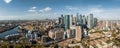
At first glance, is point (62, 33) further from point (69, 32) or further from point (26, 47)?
point (26, 47)

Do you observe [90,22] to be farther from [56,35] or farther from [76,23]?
[56,35]

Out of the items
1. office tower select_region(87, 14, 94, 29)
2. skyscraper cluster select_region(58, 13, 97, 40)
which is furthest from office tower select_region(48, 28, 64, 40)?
office tower select_region(87, 14, 94, 29)

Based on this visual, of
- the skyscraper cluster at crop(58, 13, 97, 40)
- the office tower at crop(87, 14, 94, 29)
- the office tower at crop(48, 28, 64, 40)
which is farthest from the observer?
the office tower at crop(87, 14, 94, 29)

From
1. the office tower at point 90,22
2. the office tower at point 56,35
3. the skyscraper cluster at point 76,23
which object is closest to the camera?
the office tower at point 56,35

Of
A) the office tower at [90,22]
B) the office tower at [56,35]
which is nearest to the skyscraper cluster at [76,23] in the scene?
the office tower at [90,22]

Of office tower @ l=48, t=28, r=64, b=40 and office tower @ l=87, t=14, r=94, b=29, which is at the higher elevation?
office tower @ l=87, t=14, r=94, b=29

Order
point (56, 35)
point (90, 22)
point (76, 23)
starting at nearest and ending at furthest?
1. point (56, 35)
2. point (90, 22)
3. point (76, 23)

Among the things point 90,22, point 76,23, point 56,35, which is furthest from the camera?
point 76,23

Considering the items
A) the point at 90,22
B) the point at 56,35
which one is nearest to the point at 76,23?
the point at 90,22

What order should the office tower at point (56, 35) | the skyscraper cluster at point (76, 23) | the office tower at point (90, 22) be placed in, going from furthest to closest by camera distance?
the office tower at point (90, 22), the skyscraper cluster at point (76, 23), the office tower at point (56, 35)

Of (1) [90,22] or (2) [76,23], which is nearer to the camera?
(1) [90,22]

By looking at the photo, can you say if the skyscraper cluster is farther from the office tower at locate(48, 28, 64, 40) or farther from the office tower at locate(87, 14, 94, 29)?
the office tower at locate(48, 28, 64, 40)

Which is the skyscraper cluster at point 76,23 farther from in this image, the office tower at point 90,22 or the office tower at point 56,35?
the office tower at point 56,35
